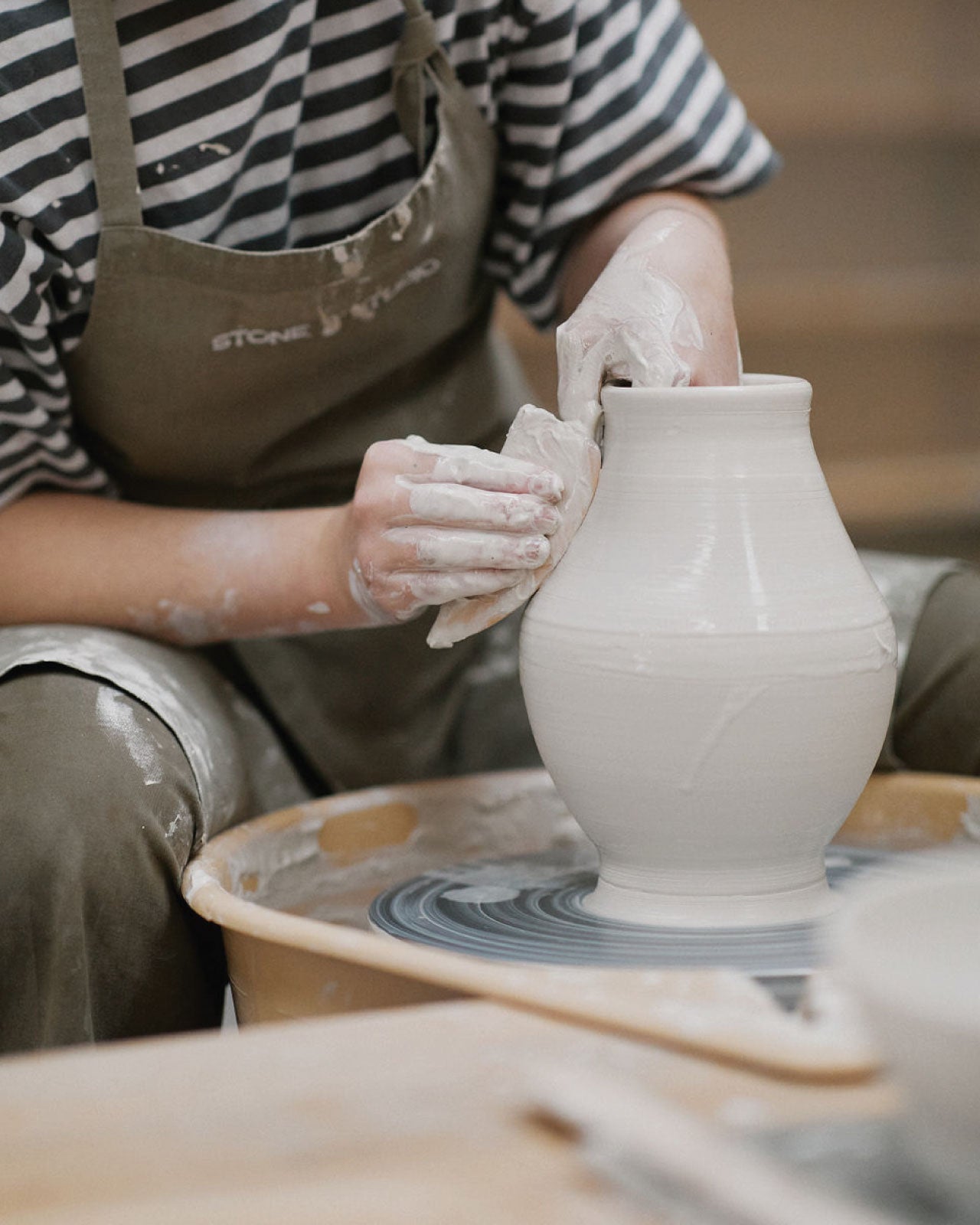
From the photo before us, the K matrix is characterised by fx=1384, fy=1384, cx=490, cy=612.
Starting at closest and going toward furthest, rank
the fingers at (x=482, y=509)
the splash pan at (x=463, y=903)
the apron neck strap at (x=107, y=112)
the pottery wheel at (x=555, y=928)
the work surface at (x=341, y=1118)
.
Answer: the work surface at (x=341, y=1118) < the splash pan at (x=463, y=903) < the pottery wheel at (x=555, y=928) < the fingers at (x=482, y=509) < the apron neck strap at (x=107, y=112)

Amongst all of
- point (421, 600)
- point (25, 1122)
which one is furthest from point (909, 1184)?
point (421, 600)

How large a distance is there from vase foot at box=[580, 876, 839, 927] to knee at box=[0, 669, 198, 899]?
298 mm

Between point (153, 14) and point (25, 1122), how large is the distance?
845 millimetres

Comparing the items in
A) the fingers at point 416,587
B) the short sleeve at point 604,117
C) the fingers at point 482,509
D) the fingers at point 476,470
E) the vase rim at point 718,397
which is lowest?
the fingers at point 416,587

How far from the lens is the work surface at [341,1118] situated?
433mm

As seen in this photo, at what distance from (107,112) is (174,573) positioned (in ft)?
1.15

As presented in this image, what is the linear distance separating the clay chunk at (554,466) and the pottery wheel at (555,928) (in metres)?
0.18

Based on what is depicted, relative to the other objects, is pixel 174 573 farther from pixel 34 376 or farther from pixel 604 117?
Result: pixel 604 117

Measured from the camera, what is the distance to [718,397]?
0.86m

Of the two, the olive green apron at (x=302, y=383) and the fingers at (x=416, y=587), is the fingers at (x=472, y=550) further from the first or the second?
the olive green apron at (x=302, y=383)

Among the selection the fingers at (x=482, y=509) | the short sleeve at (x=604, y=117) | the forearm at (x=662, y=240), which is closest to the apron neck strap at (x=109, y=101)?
the short sleeve at (x=604, y=117)

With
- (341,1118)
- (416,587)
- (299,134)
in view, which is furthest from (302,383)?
(341,1118)

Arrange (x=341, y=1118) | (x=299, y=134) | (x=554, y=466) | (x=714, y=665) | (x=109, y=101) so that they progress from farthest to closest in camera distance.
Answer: (x=299, y=134) → (x=109, y=101) → (x=554, y=466) → (x=714, y=665) → (x=341, y=1118)

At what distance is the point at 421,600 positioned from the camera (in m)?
0.97
